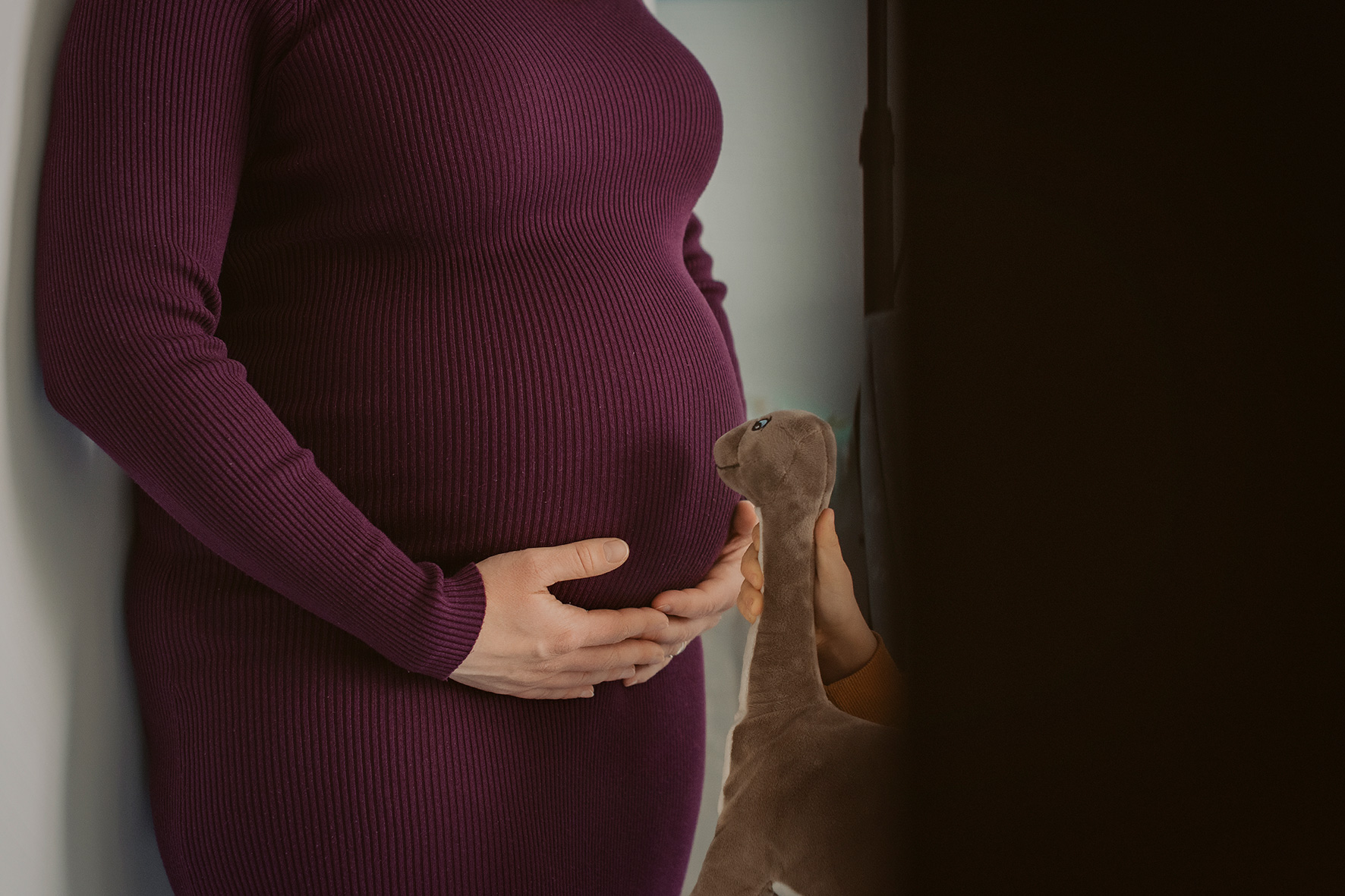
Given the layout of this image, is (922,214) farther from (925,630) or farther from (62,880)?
(62,880)

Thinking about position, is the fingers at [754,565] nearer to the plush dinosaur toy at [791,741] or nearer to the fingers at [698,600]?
the plush dinosaur toy at [791,741]

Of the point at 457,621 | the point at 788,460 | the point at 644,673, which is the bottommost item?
the point at 644,673

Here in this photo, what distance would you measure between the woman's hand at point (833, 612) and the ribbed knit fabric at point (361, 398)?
0.54ft

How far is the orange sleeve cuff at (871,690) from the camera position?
52cm

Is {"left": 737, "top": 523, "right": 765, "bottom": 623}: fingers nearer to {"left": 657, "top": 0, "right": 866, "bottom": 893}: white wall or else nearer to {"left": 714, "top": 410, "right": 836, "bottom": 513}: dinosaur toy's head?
{"left": 714, "top": 410, "right": 836, "bottom": 513}: dinosaur toy's head

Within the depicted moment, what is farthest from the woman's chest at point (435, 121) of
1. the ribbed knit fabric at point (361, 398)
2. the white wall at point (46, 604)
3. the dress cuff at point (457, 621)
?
the dress cuff at point (457, 621)

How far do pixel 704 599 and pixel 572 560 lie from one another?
14 cm

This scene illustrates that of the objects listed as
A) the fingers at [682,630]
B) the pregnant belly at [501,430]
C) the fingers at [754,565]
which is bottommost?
the fingers at [682,630]

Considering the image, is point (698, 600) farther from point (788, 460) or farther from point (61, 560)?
point (61, 560)

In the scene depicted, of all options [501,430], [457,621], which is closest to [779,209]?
[501,430]

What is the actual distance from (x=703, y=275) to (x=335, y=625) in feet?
1.85

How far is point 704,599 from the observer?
725 mm

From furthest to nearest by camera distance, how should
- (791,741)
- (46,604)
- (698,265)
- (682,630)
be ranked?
(698,265)
(682,630)
(46,604)
(791,741)

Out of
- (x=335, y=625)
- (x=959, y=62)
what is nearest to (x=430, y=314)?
(x=335, y=625)
